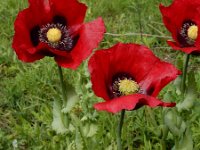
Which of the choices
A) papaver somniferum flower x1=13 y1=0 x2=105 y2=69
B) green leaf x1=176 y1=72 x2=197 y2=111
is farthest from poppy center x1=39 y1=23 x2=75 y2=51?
green leaf x1=176 y1=72 x2=197 y2=111

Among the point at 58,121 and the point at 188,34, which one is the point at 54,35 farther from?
the point at 188,34

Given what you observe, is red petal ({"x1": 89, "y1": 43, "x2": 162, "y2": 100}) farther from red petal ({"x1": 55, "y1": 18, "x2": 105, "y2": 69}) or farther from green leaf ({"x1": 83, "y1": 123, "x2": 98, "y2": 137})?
green leaf ({"x1": 83, "y1": 123, "x2": 98, "y2": 137})

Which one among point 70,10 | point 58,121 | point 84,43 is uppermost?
point 70,10

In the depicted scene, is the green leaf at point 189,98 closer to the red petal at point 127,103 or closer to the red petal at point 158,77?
the red petal at point 158,77

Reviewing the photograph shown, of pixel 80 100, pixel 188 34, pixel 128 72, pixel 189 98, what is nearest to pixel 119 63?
pixel 128 72

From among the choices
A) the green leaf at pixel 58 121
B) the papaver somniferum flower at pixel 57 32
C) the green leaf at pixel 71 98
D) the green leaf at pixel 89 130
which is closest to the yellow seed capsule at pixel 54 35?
the papaver somniferum flower at pixel 57 32

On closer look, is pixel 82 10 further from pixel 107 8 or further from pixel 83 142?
pixel 107 8
